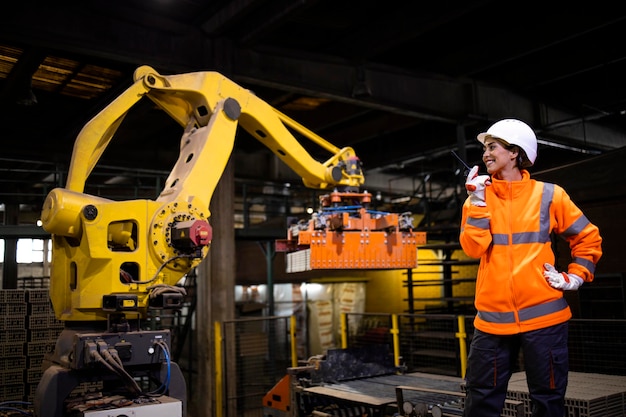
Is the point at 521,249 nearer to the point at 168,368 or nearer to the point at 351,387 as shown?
the point at 168,368

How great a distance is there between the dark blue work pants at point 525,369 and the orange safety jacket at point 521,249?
0.07 m

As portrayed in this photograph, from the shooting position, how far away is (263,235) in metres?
12.2

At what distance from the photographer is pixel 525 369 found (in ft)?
10.6

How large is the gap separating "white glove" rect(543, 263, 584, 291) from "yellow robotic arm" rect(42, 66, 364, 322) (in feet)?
8.70

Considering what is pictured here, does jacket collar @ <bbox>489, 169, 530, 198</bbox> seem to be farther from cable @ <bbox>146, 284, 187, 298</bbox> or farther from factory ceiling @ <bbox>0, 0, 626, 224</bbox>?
factory ceiling @ <bbox>0, 0, 626, 224</bbox>


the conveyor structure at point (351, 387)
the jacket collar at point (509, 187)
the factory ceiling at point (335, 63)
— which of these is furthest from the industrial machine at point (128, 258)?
the factory ceiling at point (335, 63)

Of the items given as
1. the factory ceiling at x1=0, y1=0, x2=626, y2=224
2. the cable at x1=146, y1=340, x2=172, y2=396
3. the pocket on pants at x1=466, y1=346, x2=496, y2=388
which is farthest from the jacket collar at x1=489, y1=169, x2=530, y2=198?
the factory ceiling at x1=0, y1=0, x2=626, y2=224

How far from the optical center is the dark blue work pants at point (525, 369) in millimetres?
3137

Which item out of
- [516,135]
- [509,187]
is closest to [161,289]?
[509,187]

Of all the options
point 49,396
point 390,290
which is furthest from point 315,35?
point 390,290

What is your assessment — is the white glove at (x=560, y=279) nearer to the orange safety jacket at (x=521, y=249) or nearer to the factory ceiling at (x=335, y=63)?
the orange safety jacket at (x=521, y=249)

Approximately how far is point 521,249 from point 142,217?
2987 millimetres

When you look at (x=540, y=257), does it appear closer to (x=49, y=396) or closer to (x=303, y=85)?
(x=49, y=396)

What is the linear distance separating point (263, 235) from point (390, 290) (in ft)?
18.6
